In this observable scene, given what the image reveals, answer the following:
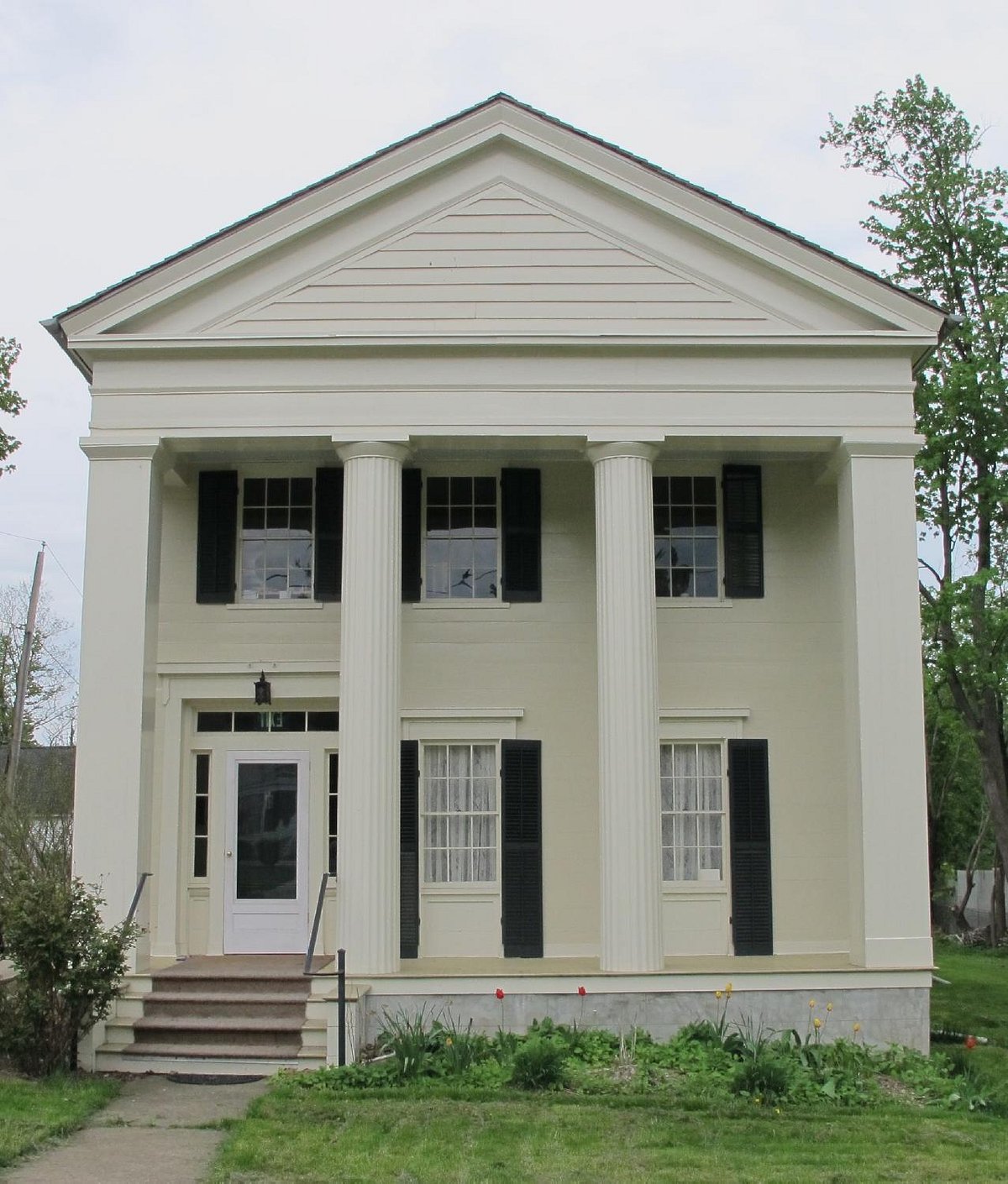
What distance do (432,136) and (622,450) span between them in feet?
11.6

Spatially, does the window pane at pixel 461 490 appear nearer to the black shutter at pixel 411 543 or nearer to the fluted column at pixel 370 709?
the black shutter at pixel 411 543

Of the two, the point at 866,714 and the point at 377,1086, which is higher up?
the point at 866,714

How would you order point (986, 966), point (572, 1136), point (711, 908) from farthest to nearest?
point (986, 966)
point (711, 908)
point (572, 1136)

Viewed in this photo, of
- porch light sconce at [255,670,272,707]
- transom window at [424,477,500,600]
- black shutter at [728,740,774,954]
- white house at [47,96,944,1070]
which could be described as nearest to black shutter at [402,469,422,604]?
white house at [47,96,944,1070]

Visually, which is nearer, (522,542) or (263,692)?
(263,692)

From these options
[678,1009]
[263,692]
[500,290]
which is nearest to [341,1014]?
[678,1009]

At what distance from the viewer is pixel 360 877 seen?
12.1 m

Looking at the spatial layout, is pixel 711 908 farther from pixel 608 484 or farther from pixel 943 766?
pixel 943 766

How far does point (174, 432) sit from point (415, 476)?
8.77 feet

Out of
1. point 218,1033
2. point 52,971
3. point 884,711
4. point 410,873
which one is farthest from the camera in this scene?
point 410,873

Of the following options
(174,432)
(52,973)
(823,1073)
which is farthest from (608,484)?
(52,973)

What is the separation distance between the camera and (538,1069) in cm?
1045

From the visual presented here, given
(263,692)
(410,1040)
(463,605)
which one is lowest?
(410,1040)

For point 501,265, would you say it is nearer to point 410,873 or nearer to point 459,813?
point 459,813
